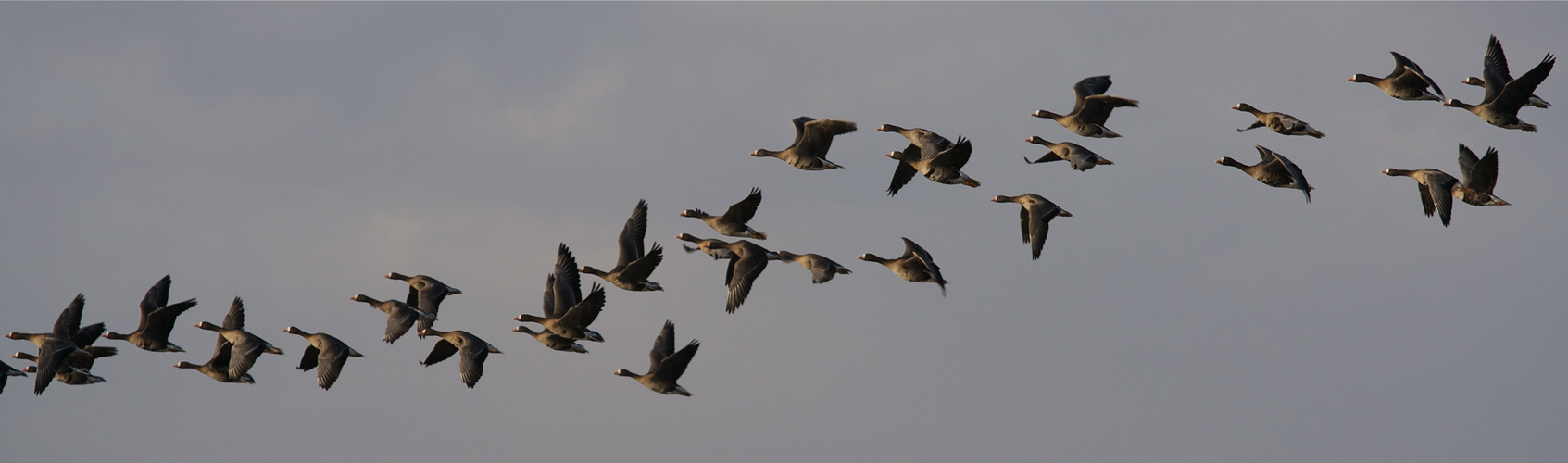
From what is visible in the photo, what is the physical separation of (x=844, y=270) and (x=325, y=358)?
11754 millimetres

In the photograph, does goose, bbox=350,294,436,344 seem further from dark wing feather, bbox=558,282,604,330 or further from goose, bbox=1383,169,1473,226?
goose, bbox=1383,169,1473,226

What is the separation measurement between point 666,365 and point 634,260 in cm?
453

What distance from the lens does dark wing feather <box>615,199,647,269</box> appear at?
43.1 metres

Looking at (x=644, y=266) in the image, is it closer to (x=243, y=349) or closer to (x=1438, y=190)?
(x=243, y=349)

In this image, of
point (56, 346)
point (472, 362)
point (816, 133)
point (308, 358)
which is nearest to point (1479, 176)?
point (816, 133)

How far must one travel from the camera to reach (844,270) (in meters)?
40.0

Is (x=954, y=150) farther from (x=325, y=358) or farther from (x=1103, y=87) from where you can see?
(x=325, y=358)

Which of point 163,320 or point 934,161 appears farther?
point 163,320

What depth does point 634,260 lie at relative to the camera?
42781 mm

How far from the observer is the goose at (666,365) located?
127 feet

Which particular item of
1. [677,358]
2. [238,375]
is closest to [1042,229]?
[677,358]

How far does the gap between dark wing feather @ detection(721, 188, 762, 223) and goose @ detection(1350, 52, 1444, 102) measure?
583 inches

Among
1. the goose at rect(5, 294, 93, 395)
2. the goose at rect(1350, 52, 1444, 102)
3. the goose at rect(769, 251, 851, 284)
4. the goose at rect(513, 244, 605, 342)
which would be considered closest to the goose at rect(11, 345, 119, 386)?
the goose at rect(5, 294, 93, 395)

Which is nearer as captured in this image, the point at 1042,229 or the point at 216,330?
the point at 1042,229
